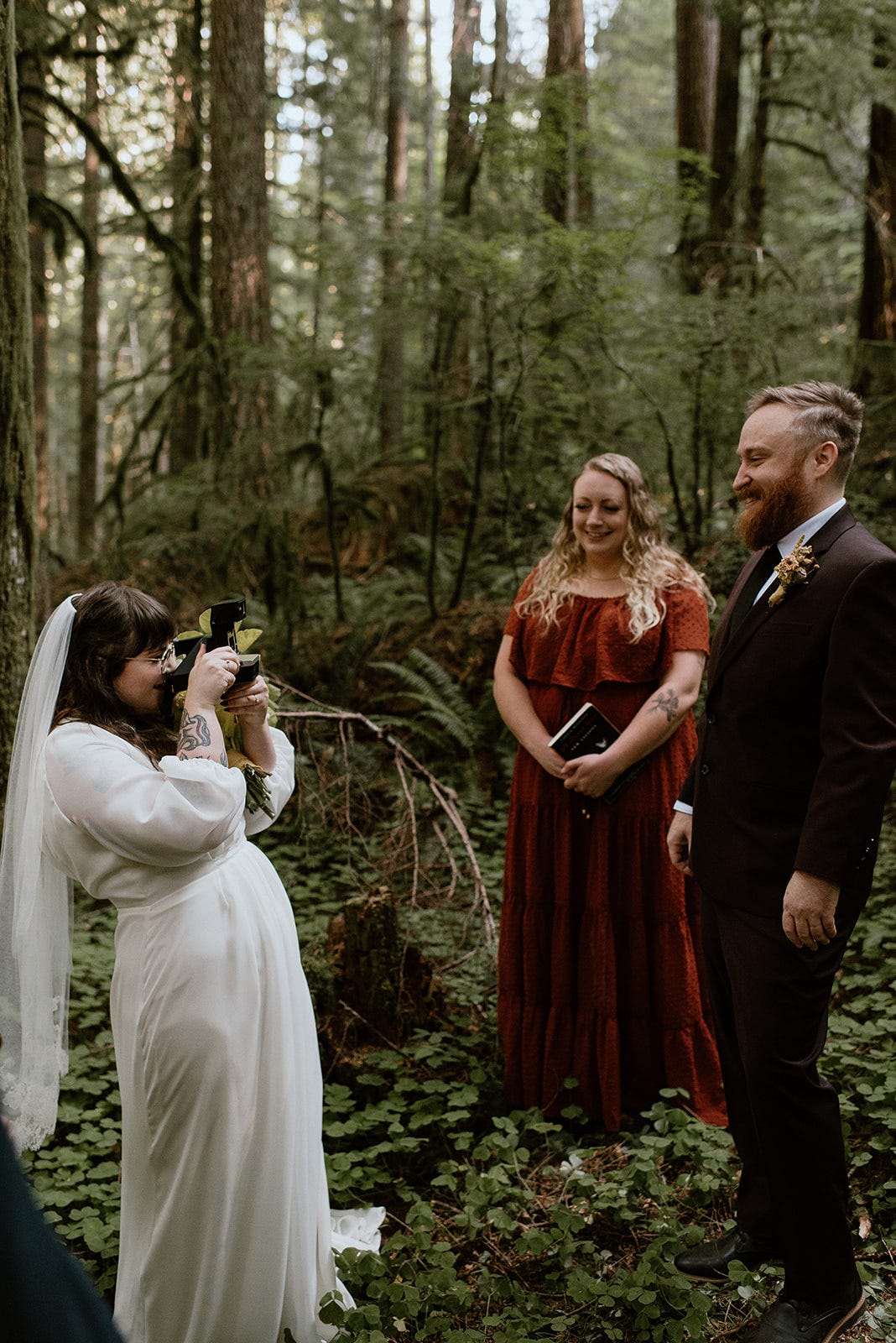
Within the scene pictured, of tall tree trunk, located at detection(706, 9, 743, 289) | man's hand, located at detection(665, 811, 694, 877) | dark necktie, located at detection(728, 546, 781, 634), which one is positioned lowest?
man's hand, located at detection(665, 811, 694, 877)

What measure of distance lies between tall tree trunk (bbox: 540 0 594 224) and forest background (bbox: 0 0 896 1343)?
1.9 inches

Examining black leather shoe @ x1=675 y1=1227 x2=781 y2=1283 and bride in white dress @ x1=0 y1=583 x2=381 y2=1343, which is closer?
bride in white dress @ x1=0 y1=583 x2=381 y2=1343

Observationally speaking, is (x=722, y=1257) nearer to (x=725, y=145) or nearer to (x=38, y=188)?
(x=725, y=145)

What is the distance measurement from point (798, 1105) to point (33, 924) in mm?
2138

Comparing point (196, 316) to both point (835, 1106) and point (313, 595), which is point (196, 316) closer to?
point (313, 595)

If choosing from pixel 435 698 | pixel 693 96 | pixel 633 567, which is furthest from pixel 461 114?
pixel 633 567

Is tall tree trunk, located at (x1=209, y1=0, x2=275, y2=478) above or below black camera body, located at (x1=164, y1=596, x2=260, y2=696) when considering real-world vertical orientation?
above

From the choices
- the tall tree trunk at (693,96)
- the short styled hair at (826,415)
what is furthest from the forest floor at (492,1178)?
the tall tree trunk at (693,96)

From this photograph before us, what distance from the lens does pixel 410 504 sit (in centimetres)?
1165

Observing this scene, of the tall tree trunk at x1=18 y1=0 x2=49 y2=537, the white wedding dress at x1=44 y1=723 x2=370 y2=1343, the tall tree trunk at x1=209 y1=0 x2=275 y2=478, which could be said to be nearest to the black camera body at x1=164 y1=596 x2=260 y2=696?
the white wedding dress at x1=44 y1=723 x2=370 y2=1343

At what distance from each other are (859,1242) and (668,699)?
193 cm

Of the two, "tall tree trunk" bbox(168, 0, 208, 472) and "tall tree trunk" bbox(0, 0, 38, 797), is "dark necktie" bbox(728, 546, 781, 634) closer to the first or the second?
"tall tree trunk" bbox(0, 0, 38, 797)

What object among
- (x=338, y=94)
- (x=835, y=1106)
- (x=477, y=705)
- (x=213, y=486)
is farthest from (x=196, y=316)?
(x=338, y=94)

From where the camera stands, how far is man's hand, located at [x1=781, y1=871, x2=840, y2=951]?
2.68m
